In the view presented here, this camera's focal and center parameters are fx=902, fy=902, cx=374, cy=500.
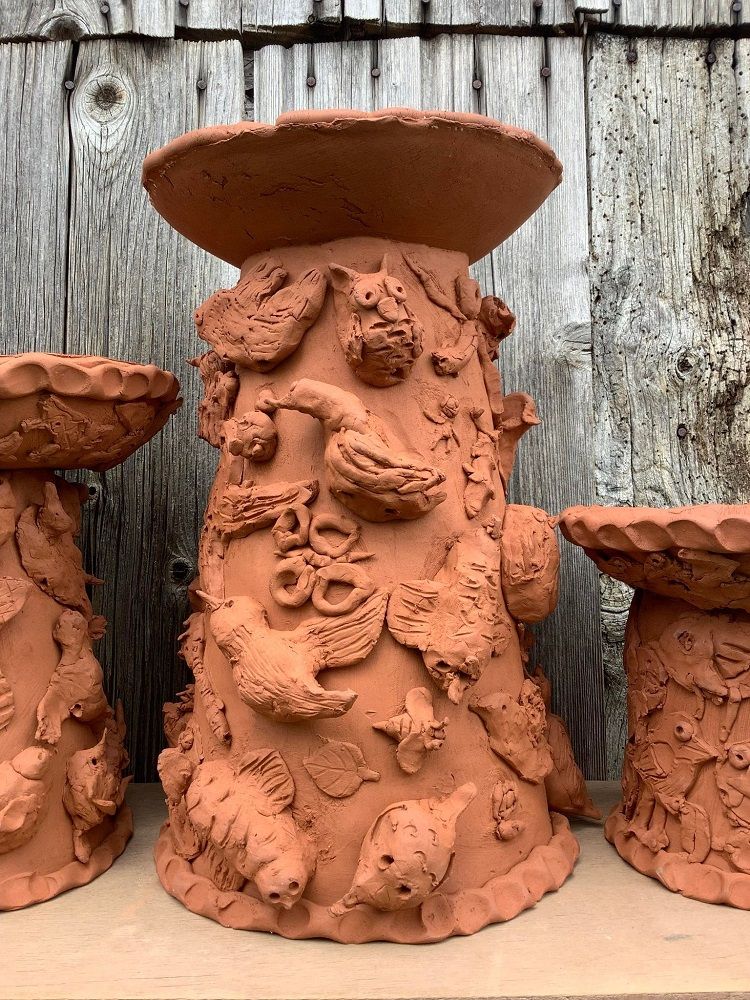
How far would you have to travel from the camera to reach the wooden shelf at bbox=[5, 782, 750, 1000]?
Answer: 1.44 m

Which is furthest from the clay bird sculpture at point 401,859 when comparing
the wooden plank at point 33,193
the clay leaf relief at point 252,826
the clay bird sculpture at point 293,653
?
the wooden plank at point 33,193

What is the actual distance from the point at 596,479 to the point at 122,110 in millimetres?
1670

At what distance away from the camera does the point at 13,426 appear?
5.74 ft

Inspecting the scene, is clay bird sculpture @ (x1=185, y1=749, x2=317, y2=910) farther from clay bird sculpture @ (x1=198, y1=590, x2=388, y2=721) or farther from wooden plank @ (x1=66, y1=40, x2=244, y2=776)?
wooden plank @ (x1=66, y1=40, x2=244, y2=776)

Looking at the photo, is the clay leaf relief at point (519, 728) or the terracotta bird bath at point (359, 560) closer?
the terracotta bird bath at point (359, 560)

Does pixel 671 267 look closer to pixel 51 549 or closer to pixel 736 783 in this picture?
pixel 736 783

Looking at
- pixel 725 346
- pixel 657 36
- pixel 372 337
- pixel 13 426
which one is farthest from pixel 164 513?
pixel 657 36

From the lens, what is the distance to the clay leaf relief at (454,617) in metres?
1.64

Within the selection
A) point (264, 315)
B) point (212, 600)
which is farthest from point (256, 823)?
point (264, 315)

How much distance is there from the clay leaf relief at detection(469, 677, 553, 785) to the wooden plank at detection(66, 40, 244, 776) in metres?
1.04

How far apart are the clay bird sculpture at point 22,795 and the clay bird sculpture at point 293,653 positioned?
451 mm

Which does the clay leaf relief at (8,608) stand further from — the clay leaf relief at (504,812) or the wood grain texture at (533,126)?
the wood grain texture at (533,126)

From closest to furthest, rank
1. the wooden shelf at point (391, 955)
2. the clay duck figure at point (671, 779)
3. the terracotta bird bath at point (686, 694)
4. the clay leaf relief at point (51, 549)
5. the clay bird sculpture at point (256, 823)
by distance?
1. the wooden shelf at point (391, 955)
2. the clay bird sculpture at point (256, 823)
3. the terracotta bird bath at point (686, 694)
4. the clay duck figure at point (671, 779)
5. the clay leaf relief at point (51, 549)

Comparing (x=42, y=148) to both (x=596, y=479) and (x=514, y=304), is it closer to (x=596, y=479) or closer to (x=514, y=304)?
(x=514, y=304)
